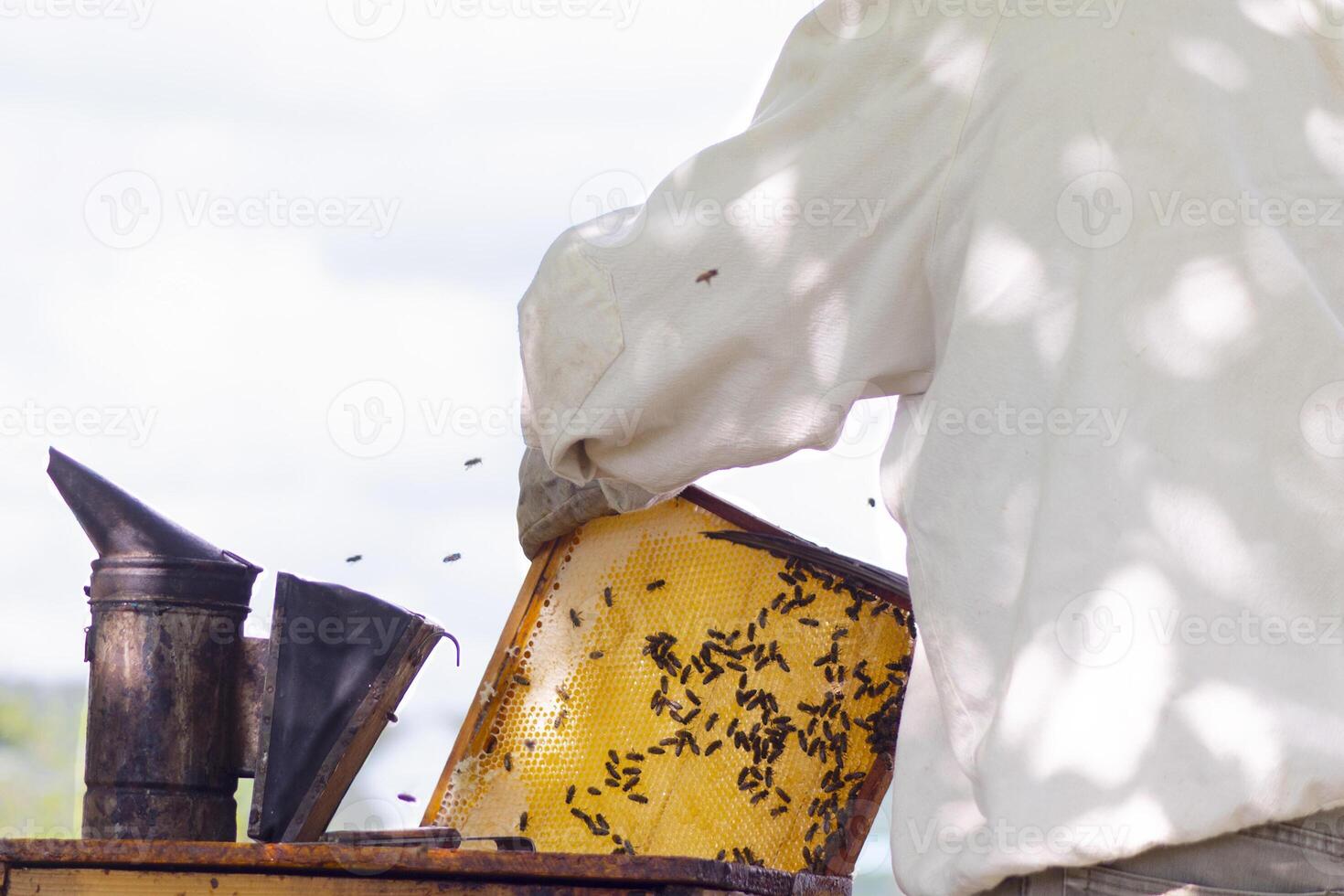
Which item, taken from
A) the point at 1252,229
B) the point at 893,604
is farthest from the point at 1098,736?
the point at 893,604

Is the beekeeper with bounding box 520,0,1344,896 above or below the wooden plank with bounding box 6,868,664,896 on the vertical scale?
above

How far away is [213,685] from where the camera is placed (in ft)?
8.79

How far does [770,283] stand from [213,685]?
156cm

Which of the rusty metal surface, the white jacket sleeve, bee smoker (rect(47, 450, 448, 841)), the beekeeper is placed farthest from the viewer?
bee smoker (rect(47, 450, 448, 841))

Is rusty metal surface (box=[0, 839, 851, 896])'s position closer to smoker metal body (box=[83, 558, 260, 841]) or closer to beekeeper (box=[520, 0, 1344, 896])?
smoker metal body (box=[83, 558, 260, 841])

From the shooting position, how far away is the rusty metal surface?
2.09m

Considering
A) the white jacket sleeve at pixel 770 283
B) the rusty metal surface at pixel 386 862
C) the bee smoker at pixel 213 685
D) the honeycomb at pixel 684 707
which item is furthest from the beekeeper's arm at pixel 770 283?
the honeycomb at pixel 684 707

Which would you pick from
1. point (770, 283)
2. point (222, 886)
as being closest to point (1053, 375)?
point (770, 283)

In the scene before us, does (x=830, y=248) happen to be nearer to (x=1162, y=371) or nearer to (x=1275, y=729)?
(x=1162, y=371)

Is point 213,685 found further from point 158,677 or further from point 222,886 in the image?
point 222,886

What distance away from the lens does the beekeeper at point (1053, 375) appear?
1.38m

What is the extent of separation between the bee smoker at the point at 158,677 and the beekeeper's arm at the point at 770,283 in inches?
47.5

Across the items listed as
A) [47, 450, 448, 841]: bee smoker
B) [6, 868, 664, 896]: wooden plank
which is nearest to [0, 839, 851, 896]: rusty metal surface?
[6, 868, 664, 896]: wooden plank

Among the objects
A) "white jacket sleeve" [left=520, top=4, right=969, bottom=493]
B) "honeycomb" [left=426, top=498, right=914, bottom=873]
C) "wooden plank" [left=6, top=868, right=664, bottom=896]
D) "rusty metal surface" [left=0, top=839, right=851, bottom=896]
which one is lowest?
"wooden plank" [left=6, top=868, right=664, bottom=896]
